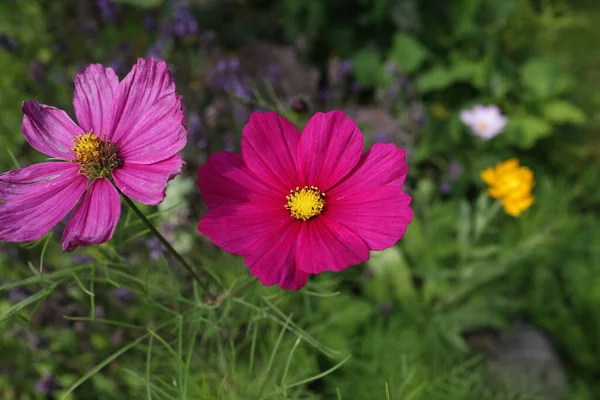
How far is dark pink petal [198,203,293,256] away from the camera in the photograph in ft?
2.17

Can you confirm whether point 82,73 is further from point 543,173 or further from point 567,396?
point 543,173

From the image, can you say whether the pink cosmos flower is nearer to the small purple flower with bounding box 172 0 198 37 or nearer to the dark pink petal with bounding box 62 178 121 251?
the small purple flower with bounding box 172 0 198 37

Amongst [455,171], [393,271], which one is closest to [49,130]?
[393,271]

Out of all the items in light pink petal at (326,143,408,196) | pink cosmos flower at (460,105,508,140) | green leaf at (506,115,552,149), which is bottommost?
green leaf at (506,115,552,149)

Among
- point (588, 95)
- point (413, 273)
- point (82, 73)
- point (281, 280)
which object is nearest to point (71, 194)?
point (82, 73)

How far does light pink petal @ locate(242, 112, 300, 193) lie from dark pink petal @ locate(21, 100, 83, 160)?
0.78ft

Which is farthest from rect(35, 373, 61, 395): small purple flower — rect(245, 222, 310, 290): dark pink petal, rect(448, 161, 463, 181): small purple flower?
rect(448, 161, 463, 181): small purple flower

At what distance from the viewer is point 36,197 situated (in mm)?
650

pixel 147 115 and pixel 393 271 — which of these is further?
pixel 393 271

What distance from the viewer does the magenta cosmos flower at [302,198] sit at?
2.16ft

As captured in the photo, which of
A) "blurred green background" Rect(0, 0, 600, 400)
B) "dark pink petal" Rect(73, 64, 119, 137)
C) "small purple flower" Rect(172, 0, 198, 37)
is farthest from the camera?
"small purple flower" Rect(172, 0, 198, 37)

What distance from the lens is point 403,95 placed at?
1.96 meters

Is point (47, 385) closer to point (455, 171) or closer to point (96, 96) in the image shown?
point (96, 96)

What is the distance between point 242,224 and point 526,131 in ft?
5.57
